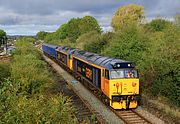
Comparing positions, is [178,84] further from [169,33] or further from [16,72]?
[16,72]

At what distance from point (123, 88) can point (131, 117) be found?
203cm

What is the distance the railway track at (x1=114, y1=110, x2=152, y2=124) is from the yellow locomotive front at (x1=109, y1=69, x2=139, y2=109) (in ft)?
1.73

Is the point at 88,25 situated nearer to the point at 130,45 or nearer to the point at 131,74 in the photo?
the point at 130,45

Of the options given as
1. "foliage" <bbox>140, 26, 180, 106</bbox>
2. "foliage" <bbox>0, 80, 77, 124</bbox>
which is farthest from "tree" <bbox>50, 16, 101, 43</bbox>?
"foliage" <bbox>0, 80, 77, 124</bbox>

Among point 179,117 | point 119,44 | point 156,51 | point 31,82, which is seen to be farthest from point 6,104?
point 119,44

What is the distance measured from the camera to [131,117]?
17750mm

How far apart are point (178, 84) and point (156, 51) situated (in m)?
4.10

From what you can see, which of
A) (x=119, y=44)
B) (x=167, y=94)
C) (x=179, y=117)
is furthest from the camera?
(x=119, y=44)

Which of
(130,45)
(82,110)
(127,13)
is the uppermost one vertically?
(127,13)

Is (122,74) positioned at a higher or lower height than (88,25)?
lower

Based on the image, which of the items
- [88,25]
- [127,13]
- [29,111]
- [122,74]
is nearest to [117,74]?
[122,74]

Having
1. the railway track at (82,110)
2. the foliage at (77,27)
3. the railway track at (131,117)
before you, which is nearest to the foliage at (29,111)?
the railway track at (82,110)

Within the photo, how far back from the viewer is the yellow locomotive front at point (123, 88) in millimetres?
18875

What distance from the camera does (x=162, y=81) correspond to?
2295 centimetres
